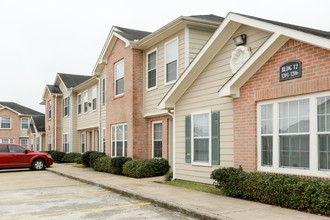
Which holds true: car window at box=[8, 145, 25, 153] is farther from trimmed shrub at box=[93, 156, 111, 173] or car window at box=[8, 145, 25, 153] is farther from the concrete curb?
the concrete curb

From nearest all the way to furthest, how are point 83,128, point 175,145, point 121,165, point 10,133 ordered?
1. point 175,145
2. point 121,165
3. point 83,128
4. point 10,133

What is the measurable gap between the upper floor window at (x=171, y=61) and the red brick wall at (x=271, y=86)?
227 inches

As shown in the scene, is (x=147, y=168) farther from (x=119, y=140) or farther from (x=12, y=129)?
(x=12, y=129)

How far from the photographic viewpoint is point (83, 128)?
30.7 meters

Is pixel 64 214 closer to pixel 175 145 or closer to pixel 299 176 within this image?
pixel 299 176

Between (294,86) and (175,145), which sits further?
(175,145)

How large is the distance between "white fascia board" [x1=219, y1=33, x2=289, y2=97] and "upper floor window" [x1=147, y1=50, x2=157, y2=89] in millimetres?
7302

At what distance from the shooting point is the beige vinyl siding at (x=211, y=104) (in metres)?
11.5

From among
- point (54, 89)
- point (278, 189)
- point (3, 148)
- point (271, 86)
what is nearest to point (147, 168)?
point (271, 86)

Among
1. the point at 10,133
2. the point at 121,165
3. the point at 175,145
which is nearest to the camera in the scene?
the point at 175,145

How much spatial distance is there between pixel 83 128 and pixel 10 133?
25326 mm

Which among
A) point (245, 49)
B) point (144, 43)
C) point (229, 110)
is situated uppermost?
point (144, 43)

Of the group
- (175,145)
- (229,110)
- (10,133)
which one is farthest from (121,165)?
(10,133)

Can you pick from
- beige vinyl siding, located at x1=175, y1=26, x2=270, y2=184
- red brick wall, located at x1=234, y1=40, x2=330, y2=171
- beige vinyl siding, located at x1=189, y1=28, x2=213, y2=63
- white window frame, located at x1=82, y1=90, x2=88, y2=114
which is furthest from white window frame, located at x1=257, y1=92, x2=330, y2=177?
white window frame, located at x1=82, y1=90, x2=88, y2=114
